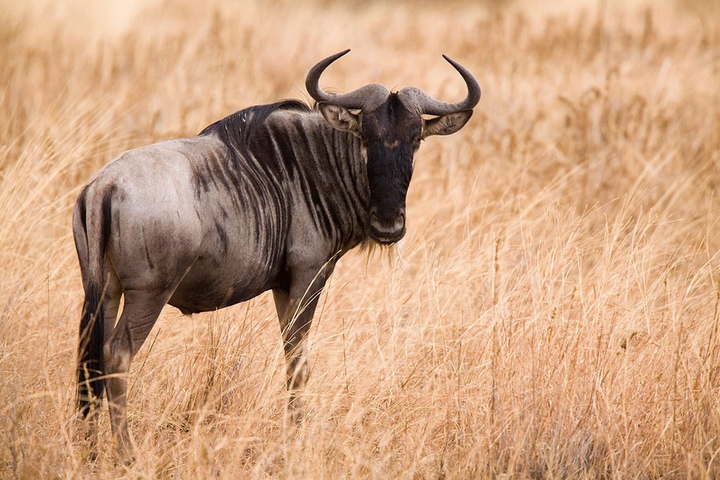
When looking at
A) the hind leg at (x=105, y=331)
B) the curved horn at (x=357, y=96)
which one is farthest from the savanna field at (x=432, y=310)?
the curved horn at (x=357, y=96)

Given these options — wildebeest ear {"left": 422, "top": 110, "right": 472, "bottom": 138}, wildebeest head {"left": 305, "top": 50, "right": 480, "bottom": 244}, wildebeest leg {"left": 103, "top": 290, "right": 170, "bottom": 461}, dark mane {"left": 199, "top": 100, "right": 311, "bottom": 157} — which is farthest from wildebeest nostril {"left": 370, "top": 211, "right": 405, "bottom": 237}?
wildebeest leg {"left": 103, "top": 290, "right": 170, "bottom": 461}

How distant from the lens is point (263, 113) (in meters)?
3.76

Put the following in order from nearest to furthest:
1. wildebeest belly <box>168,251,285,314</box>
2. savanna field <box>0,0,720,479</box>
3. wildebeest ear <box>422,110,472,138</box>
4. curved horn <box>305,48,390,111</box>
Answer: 1. savanna field <box>0,0,720,479</box>
2. wildebeest belly <box>168,251,285,314</box>
3. curved horn <box>305,48,390,111</box>
4. wildebeest ear <box>422,110,472,138</box>

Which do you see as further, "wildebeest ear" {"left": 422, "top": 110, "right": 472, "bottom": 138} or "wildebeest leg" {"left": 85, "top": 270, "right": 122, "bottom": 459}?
"wildebeest ear" {"left": 422, "top": 110, "right": 472, "bottom": 138}

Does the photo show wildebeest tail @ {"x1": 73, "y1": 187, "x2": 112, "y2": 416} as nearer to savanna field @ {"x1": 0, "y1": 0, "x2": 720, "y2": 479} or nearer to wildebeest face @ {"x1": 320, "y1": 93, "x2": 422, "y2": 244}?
savanna field @ {"x1": 0, "y1": 0, "x2": 720, "y2": 479}

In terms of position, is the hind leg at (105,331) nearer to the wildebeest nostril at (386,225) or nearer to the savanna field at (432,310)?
the savanna field at (432,310)

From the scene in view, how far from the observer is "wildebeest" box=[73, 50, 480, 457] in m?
3.01

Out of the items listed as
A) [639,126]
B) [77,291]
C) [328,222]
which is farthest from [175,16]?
[328,222]

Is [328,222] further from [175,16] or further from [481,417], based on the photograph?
[175,16]

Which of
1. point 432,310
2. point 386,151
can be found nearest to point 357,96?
point 386,151

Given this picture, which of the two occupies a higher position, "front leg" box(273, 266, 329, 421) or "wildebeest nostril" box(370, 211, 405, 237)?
"wildebeest nostril" box(370, 211, 405, 237)

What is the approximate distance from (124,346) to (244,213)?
2.44 feet

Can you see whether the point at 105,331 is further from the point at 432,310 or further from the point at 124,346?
the point at 432,310

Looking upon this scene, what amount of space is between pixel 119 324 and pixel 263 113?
4.06 ft
